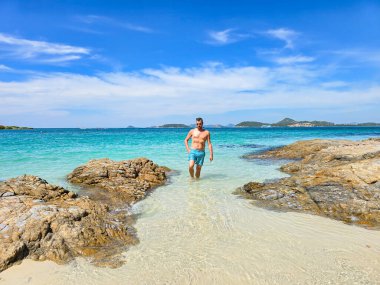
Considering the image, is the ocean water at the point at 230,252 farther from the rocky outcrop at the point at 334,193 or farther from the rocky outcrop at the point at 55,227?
the rocky outcrop at the point at 334,193

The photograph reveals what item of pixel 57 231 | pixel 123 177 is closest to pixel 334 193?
pixel 57 231

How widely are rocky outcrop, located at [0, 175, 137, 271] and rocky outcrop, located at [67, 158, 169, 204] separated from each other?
7.63 feet

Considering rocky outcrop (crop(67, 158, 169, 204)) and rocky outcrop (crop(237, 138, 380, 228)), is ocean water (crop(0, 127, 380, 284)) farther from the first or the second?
rocky outcrop (crop(67, 158, 169, 204))

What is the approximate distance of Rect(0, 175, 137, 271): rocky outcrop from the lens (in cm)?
440

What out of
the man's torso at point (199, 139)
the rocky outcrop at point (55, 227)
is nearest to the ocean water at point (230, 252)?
the rocky outcrop at point (55, 227)

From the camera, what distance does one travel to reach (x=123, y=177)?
9750 mm

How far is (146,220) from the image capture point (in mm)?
6211

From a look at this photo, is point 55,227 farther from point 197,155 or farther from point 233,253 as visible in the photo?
point 197,155

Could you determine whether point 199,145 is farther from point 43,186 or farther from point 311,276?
point 311,276

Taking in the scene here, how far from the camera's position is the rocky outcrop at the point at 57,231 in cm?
440

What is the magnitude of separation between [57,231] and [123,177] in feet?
16.0

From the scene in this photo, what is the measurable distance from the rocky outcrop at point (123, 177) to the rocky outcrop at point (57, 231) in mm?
2327

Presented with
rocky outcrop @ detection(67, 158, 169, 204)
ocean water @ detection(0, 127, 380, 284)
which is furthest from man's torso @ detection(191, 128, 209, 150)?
ocean water @ detection(0, 127, 380, 284)

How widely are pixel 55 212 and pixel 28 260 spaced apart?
1.10 meters
